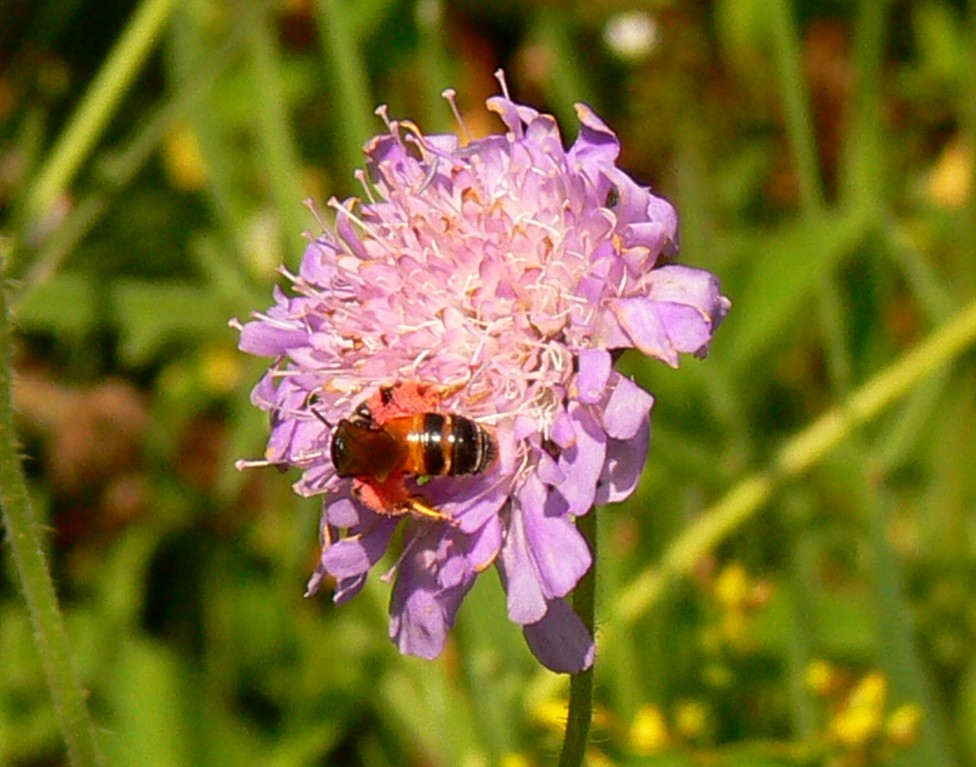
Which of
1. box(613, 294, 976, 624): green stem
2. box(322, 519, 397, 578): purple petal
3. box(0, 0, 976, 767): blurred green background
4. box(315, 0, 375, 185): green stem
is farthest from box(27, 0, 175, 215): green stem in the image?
box(322, 519, 397, 578): purple petal

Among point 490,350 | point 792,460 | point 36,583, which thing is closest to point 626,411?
point 490,350

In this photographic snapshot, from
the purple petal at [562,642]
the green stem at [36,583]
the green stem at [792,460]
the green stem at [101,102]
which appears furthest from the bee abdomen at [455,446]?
the green stem at [101,102]

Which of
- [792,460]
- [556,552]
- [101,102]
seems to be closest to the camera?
[556,552]

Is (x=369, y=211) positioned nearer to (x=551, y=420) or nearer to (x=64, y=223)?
(x=551, y=420)

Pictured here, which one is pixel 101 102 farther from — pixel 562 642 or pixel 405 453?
pixel 562 642

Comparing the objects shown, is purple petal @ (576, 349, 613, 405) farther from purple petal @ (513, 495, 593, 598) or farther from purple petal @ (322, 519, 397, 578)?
purple petal @ (322, 519, 397, 578)

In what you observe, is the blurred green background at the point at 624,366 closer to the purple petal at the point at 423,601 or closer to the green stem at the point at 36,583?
the green stem at the point at 36,583
